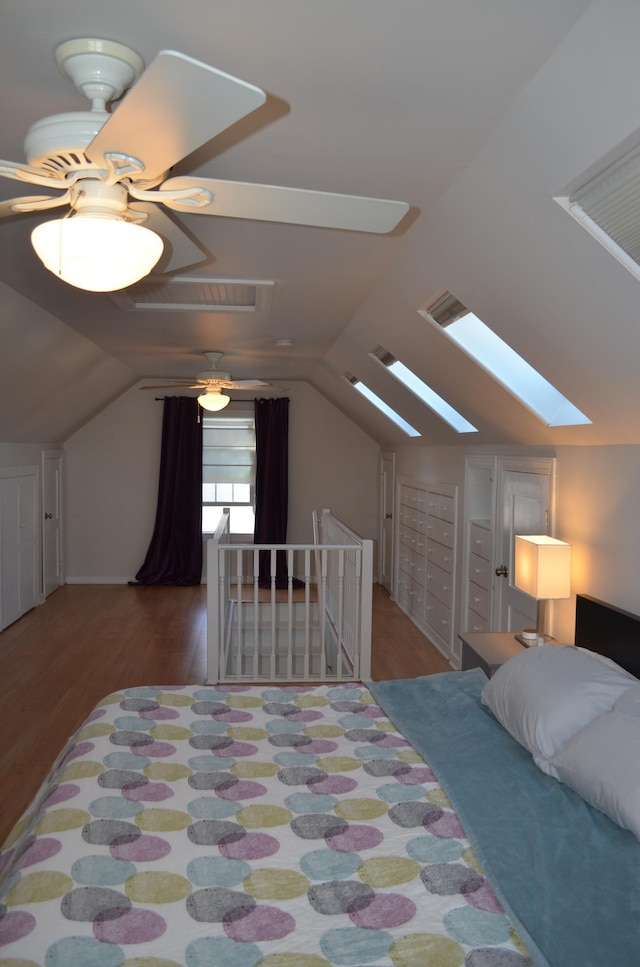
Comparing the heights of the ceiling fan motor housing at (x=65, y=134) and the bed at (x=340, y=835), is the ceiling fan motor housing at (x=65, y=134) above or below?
above

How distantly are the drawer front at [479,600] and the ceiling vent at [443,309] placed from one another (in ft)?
6.56

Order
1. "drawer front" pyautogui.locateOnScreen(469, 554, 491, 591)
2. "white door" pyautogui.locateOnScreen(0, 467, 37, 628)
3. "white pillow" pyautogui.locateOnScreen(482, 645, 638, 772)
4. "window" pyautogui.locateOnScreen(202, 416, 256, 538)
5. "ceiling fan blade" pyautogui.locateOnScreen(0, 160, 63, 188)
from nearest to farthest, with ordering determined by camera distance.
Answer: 1. "ceiling fan blade" pyautogui.locateOnScreen(0, 160, 63, 188)
2. "white pillow" pyautogui.locateOnScreen(482, 645, 638, 772)
3. "drawer front" pyautogui.locateOnScreen(469, 554, 491, 591)
4. "white door" pyautogui.locateOnScreen(0, 467, 37, 628)
5. "window" pyautogui.locateOnScreen(202, 416, 256, 538)

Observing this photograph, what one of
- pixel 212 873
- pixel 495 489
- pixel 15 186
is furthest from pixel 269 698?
pixel 495 489

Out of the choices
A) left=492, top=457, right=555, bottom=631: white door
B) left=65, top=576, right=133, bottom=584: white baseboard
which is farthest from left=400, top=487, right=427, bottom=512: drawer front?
left=65, top=576, right=133, bottom=584: white baseboard

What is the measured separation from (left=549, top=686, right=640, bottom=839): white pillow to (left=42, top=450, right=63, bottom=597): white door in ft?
Answer: 20.8

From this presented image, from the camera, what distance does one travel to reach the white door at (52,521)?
738 centimetres

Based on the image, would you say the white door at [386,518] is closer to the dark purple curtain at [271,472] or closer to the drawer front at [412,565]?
the drawer front at [412,565]

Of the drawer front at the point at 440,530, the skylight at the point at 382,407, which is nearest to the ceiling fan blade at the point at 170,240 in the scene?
the drawer front at the point at 440,530

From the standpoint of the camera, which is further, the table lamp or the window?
the window

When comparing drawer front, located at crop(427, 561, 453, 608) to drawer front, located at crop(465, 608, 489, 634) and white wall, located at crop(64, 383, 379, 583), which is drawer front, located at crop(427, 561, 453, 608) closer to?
drawer front, located at crop(465, 608, 489, 634)

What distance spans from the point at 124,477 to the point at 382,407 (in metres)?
3.37

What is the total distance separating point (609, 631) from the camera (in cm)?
293

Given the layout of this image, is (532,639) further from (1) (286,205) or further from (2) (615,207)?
(1) (286,205)

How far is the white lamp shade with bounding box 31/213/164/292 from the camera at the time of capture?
4.72 feet
